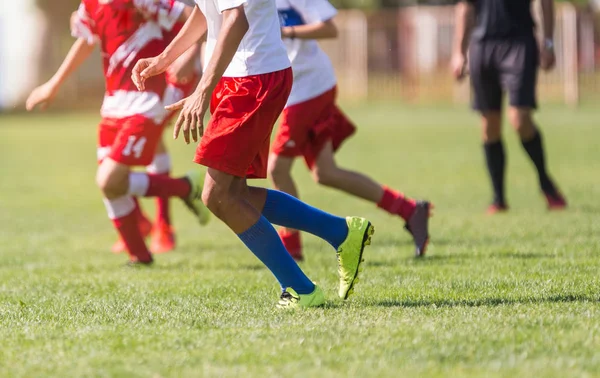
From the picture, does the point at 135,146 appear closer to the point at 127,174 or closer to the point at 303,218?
the point at 127,174

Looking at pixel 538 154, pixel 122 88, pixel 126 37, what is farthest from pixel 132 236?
pixel 538 154

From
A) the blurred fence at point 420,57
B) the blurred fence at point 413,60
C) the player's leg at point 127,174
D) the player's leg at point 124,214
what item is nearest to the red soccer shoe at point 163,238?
the player's leg at point 127,174

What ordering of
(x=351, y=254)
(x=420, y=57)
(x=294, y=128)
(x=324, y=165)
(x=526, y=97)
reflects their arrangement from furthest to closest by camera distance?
(x=420, y=57), (x=526, y=97), (x=324, y=165), (x=294, y=128), (x=351, y=254)

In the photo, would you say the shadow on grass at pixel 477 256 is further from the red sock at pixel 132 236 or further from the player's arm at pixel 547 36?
the player's arm at pixel 547 36

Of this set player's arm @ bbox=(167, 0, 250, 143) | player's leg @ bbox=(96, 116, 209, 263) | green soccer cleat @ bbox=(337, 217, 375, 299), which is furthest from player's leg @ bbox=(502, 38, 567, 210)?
player's arm @ bbox=(167, 0, 250, 143)

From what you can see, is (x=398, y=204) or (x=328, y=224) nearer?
(x=328, y=224)

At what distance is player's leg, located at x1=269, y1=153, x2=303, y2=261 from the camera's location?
6340 millimetres

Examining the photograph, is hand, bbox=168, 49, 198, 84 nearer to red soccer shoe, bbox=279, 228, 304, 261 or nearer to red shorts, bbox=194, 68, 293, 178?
red shorts, bbox=194, 68, 293, 178

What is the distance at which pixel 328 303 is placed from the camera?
477 centimetres

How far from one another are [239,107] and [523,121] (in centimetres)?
447

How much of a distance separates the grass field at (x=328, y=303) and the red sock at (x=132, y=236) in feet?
0.40

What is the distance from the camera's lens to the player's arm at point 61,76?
6277 millimetres

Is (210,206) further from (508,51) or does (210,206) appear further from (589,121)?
(589,121)

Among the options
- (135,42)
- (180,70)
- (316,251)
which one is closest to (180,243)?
(316,251)
